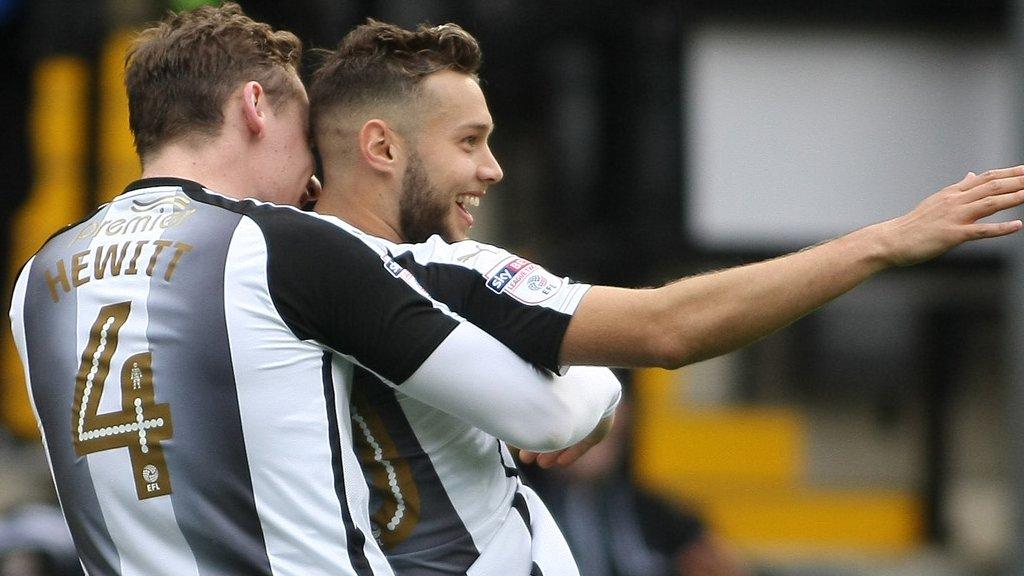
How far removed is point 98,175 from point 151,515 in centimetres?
599

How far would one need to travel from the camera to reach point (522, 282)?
2822mm

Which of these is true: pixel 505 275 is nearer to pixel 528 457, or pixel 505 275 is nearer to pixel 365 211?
pixel 365 211

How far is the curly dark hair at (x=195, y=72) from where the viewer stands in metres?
2.99

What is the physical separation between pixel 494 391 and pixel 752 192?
5135 mm

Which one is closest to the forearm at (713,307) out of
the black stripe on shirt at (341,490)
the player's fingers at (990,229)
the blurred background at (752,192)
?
the player's fingers at (990,229)

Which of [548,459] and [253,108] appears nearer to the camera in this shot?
[253,108]

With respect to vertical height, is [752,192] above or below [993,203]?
below

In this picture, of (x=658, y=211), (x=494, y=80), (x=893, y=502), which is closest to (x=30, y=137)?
(x=494, y=80)

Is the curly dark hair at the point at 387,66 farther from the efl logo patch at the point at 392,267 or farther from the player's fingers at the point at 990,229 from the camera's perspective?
the player's fingers at the point at 990,229

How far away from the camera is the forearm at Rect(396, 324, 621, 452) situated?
272 cm

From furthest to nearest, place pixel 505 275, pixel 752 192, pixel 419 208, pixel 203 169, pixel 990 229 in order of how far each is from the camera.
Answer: pixel 752 192
pixel 419 208
pixel 203 169
pixel 505 275
pixel 990 229

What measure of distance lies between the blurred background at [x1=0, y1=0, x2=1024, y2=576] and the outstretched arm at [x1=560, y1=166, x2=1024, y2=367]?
453 centimetres

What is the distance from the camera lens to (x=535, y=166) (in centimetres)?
894

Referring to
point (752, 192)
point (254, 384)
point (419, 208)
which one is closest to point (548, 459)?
point (419, 208)
